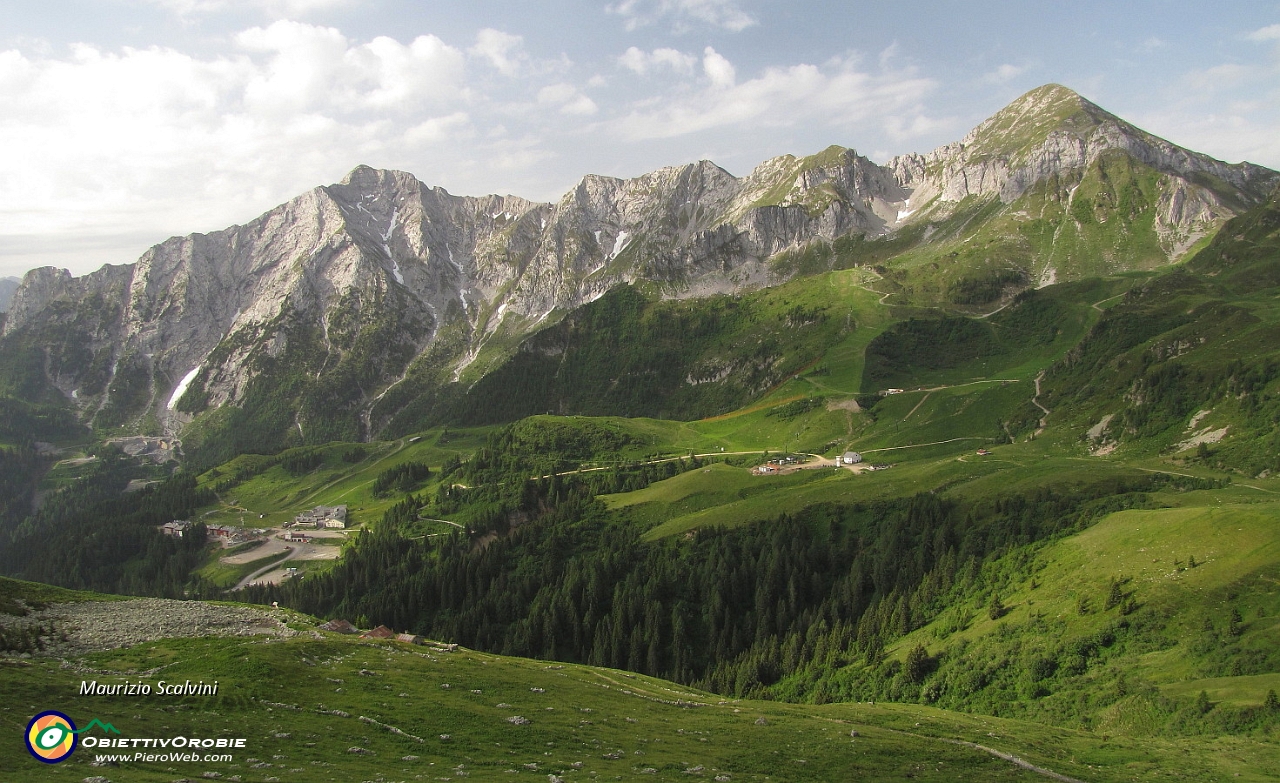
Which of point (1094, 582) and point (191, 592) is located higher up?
point (1094, 582)

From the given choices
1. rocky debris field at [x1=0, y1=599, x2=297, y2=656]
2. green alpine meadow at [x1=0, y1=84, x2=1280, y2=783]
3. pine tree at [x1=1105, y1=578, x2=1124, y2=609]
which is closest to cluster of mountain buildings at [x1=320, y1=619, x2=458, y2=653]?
green alpine meadow at [x1=0, y1=84, x2=1280, y2=783]

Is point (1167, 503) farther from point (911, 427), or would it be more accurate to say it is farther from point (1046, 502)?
point (911, 427)

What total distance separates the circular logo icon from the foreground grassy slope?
0.64m

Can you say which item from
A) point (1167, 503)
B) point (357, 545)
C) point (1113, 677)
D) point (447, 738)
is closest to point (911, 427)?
point (1167, 503)

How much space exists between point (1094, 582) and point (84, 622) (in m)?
Result: 103

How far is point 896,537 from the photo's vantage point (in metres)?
125

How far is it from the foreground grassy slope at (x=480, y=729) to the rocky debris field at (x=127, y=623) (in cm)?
362

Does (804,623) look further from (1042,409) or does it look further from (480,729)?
(1042,409)

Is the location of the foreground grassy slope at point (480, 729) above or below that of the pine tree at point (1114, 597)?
above

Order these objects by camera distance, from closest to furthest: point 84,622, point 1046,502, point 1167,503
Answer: point 84,622, point 1167,503, point 1046,502

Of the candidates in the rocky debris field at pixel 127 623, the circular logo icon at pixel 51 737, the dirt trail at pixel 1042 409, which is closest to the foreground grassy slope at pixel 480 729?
the circular logo icon at pixel 51 737

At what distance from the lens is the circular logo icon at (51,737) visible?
3101cm

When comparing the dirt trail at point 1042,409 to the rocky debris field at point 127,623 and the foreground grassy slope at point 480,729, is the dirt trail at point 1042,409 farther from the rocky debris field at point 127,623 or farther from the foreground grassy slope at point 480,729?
the rocky debris field at point 127,623

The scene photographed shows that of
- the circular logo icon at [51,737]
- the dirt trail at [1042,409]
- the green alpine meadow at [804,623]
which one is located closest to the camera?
the circular logo icon at [51,737]
